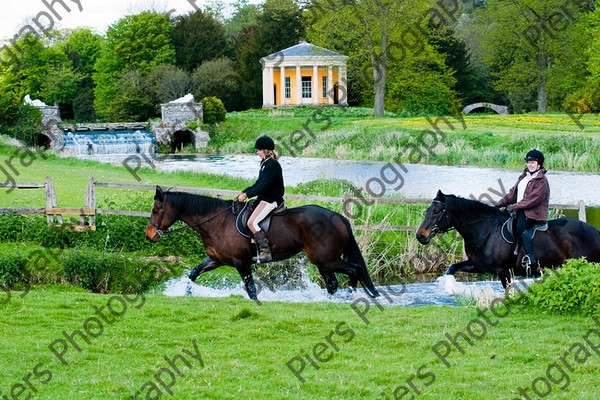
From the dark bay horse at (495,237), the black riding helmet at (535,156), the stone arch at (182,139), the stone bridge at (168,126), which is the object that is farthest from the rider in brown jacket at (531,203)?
the stone arch at (182,139)

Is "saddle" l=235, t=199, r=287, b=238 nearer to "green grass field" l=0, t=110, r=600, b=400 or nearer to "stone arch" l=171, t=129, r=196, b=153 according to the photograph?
"green grass field" l=0, t=110, r=600, b=400

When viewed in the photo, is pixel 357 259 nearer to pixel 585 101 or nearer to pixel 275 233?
pixel 275 233

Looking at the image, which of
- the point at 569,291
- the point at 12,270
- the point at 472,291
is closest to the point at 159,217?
the point at 12,270

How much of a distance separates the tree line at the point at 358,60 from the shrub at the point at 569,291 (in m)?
38.7

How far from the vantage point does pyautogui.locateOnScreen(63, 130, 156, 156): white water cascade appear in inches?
1671

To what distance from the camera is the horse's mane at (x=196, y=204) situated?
37.1 ft

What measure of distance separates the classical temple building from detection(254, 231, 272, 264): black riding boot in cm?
4474

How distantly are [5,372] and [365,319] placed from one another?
427 cm

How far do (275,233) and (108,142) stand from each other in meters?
34.5

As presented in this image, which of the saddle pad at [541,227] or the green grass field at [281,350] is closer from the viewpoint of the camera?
the green grass field at [281,350]

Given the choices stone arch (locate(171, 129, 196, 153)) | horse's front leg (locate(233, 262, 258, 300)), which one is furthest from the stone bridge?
horse's front leg (locate(233, 262, 258, 300))

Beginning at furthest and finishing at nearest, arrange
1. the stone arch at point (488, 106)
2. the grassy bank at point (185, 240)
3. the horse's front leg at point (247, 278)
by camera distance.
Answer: the stone arch at point (488, 106) → the grassy bank at point (185, 240) → the horse's front leg at point (247, 278)

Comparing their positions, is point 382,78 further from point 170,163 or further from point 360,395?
point 360,395

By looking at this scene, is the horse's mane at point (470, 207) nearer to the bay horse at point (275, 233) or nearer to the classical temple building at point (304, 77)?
the bay horse at point (275, 233)
